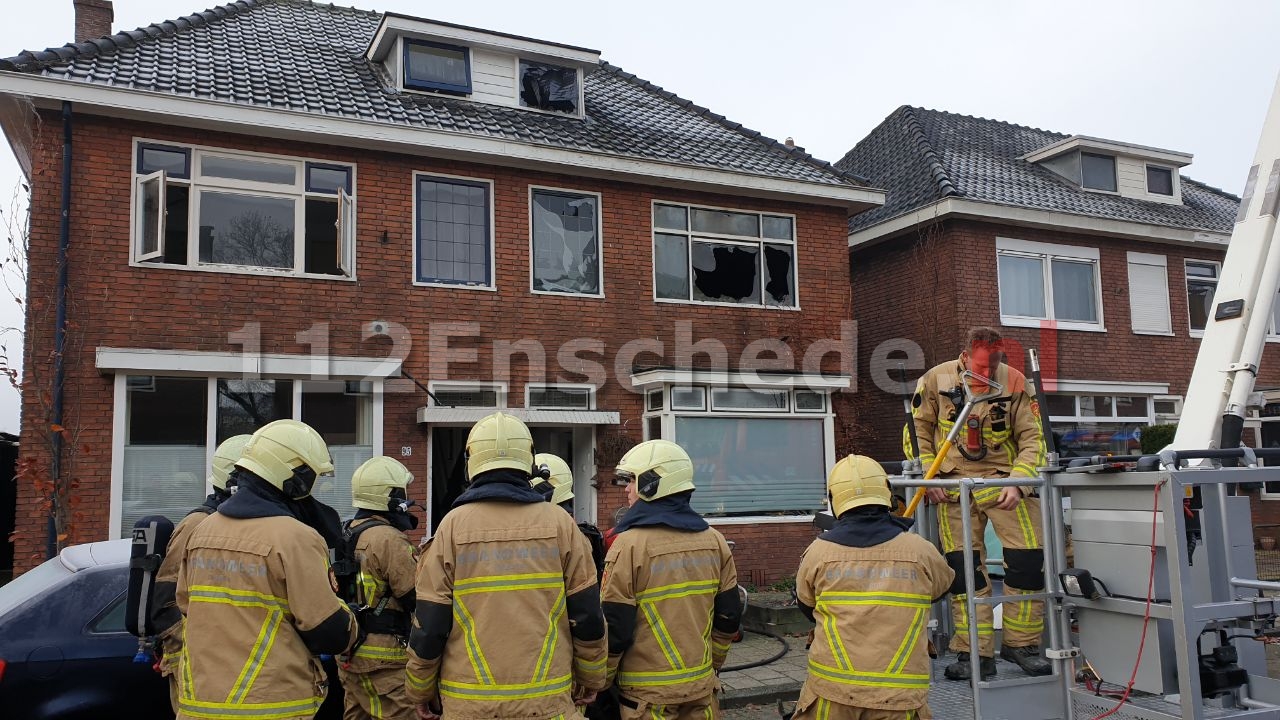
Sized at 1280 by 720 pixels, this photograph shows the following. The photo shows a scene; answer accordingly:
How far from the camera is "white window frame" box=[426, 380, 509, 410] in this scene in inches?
452

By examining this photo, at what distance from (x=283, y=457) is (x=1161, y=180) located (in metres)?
18.8

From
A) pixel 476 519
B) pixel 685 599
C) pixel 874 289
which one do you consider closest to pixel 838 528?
pixel 685 599

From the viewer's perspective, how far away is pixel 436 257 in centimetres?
1186

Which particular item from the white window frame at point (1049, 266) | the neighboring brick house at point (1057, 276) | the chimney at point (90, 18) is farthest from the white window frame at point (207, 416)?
the white window frame at point (1049, 266)

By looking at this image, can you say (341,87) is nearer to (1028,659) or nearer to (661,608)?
(661,608)

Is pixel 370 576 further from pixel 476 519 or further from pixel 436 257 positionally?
pixel 436 257

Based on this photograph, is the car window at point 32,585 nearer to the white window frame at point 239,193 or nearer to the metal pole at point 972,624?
the metal pole at point 972,624

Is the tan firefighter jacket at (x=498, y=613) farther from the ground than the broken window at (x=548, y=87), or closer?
closer

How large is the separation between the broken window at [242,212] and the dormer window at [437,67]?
2.18m

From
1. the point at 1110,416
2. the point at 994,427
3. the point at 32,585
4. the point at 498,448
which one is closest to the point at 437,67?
the point at 32,585

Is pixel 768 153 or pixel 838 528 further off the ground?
pixel 768 153

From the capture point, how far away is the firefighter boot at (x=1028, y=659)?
5293 millimetres

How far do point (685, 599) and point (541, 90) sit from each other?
1064 cm

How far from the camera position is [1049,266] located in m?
16.0
